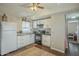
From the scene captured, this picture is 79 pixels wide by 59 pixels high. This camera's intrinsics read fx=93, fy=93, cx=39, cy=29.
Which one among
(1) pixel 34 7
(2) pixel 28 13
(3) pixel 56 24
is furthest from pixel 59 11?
(2) pixel 28 13

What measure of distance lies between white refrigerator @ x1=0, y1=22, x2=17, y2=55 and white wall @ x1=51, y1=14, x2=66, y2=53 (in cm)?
77

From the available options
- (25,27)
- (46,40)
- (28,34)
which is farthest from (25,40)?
(46,40)

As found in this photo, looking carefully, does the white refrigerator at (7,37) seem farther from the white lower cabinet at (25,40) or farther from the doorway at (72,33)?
the doorway at (72,33)

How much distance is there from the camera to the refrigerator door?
179 cm

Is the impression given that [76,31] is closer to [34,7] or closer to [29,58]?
Result: [34,7]

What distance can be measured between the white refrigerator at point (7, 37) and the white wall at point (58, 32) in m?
0.77

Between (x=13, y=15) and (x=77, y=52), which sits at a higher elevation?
(x=13, y=15)

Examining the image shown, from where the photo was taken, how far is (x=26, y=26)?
1871 mm

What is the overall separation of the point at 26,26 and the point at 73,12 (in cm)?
94

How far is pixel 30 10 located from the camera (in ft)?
5.95

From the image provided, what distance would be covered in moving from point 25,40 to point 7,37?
1.17 ft

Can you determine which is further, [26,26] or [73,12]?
[26,26]

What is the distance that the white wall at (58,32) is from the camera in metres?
1.79

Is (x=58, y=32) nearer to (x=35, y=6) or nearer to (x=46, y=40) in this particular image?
(x=46, y=40)
